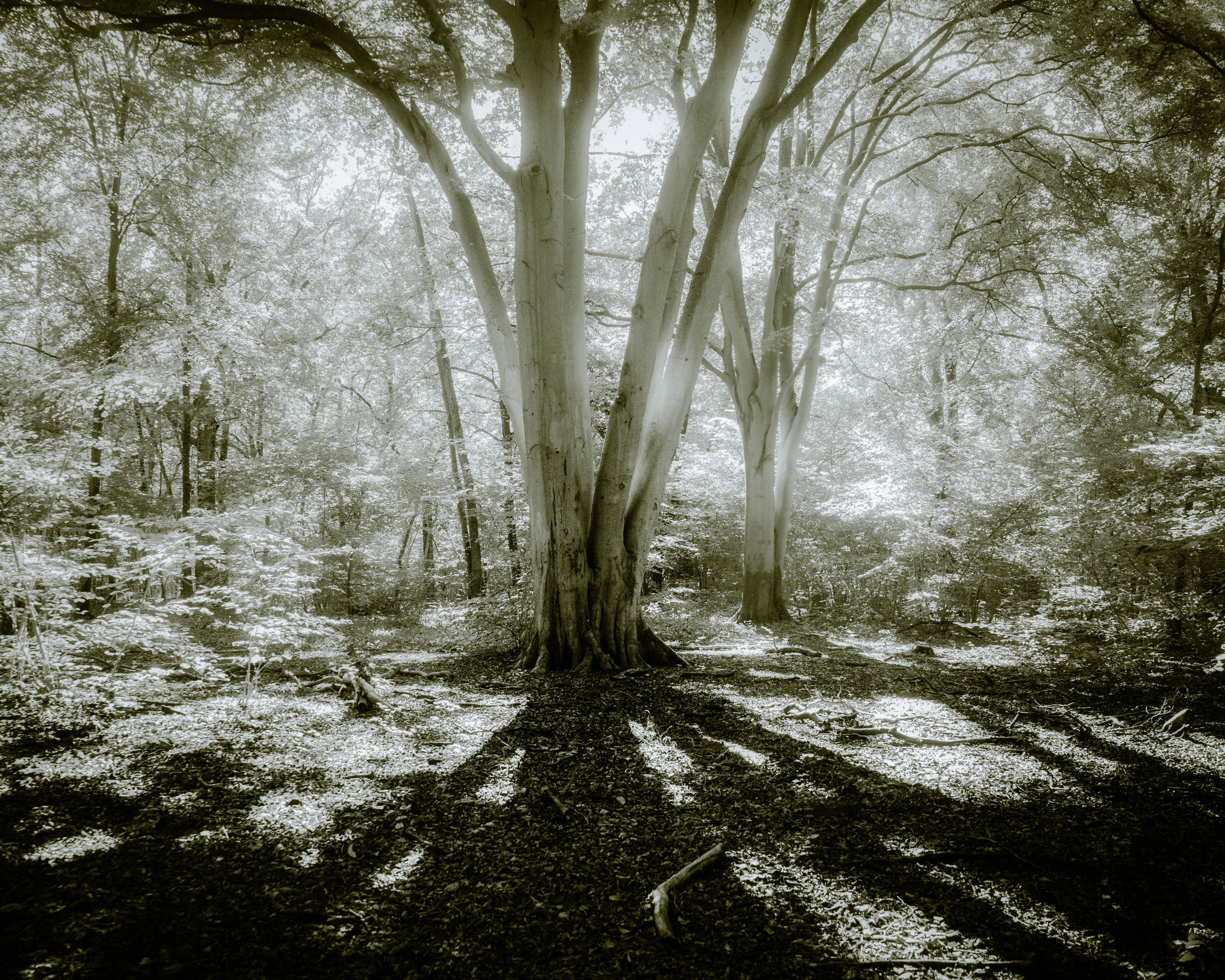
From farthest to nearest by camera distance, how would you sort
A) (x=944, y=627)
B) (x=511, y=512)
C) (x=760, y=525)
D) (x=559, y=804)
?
(x=511, y=512) → (x=760, y=525) → (x=944, y=627) → (x=559, y=804)

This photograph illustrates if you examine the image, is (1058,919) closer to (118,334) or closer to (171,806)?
(171,806)

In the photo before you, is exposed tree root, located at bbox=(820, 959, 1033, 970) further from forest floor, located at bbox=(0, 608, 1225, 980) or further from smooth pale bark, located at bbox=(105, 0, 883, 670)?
smooth pale bark, located at bbox=(105, 0, 883, 670)

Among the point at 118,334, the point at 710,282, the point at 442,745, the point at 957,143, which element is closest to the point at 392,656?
the point at 442,745

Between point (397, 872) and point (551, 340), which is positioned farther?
point (551, 340)

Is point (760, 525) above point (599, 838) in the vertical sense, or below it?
above

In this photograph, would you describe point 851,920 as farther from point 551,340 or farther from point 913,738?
point 551,340

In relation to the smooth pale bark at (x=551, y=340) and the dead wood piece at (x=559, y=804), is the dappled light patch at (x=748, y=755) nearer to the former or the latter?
the dead wood piece at (x=559, y=804)

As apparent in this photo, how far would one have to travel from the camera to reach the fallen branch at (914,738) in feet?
11.0

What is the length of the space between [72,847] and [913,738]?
389 centimetres

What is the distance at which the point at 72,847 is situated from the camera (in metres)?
A: 2.05

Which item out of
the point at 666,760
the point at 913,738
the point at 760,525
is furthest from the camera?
the point at 760,525

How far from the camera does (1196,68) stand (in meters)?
5.64

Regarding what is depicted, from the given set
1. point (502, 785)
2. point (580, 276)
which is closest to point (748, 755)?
point (502, 785)

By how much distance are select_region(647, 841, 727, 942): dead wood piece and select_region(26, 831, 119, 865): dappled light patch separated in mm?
1905
